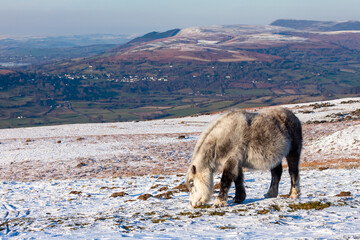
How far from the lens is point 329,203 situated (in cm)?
1117

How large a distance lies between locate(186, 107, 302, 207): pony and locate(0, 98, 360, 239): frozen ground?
0.78 m

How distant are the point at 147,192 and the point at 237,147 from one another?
7.32 metres

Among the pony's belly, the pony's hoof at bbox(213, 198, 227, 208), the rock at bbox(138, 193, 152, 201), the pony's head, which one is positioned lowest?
the rock at bbox(138, 193, 152, 201)

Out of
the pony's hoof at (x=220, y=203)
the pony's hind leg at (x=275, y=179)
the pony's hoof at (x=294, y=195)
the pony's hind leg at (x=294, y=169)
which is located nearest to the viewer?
the pony's hoof at (x=220, y=203)

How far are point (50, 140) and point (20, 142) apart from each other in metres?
3.01

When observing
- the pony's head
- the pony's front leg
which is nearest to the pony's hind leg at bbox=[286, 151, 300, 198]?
the pony's front leg

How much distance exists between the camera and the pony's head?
1123cm

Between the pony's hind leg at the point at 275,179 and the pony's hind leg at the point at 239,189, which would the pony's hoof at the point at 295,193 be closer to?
the pony's hind leg at the point at 275,179

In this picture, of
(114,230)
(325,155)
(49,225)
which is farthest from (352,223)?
(325,155)

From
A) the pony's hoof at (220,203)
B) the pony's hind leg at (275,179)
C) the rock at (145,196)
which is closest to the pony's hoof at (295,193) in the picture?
the pony's hind leg at (275,179)

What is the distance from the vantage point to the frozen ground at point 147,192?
30.5 ft

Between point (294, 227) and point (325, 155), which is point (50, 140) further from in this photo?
point (294, 227)

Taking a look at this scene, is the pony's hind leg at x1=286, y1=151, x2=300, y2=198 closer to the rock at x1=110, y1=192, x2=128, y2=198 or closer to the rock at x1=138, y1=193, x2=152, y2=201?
the rock at x1=138, y1=193, x2=152, y2=201

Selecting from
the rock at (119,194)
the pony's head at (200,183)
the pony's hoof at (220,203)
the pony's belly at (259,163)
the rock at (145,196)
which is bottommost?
the rock at (119,194)
